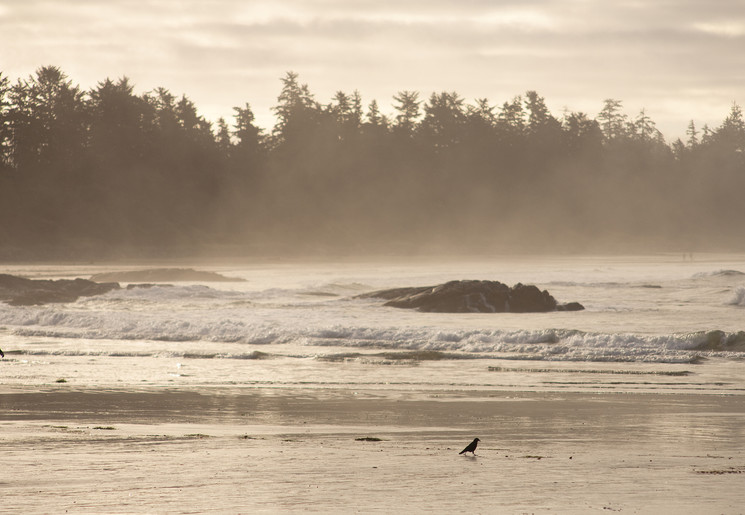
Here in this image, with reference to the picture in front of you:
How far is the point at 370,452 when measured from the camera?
9547 millimetres

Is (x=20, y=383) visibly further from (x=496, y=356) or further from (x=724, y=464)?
(x=724, y=464)

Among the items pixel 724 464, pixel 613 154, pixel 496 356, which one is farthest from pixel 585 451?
pixel 613 154

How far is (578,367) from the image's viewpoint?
1750 cm

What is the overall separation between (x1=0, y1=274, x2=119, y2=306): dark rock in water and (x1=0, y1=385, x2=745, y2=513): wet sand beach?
20.0 m

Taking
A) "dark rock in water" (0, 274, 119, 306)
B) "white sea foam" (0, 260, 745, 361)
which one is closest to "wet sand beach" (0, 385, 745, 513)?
"white sea foam" (0, 260, 745, 361)

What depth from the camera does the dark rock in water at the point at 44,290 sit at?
33.3 m

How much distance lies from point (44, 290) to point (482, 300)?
17.6m

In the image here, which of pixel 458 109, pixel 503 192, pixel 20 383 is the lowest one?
pixel 20 383

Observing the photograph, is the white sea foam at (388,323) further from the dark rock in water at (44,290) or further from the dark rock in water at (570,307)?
the dark rock in water at (44,290)

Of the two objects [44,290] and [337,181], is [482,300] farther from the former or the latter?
[337,181]

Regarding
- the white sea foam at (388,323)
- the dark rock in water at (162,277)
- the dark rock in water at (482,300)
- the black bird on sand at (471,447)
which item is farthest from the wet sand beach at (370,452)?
the dark rock in water at (162,277)

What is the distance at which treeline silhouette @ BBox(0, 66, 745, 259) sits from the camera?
8331 centimetres

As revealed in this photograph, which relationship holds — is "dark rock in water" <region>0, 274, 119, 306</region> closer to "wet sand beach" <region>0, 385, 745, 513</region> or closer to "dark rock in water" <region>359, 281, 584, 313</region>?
"dark rock in water" <region>359, 281, 584, 313</region>

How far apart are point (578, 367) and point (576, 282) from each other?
26.2 meters
